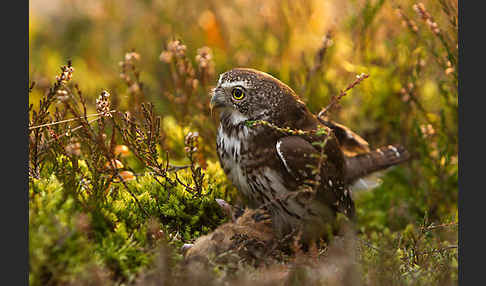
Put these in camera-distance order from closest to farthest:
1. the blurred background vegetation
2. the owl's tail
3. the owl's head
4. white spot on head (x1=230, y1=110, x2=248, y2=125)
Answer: the blurred background vegetation
the owl's head
white spot on head (x1=230, y1=110, x2=248, y2=125)
the owl's tail

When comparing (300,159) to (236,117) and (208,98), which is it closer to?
(236,117)

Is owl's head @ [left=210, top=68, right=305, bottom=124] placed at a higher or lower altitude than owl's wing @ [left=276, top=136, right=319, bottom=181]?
higher

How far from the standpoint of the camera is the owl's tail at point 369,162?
15.2 ft

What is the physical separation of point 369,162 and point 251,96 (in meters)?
1.53

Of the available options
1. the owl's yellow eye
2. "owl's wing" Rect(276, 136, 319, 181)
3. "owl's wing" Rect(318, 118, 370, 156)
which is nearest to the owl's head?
the owl's yellow eye

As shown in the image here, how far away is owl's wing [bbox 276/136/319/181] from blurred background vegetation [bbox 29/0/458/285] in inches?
26.2

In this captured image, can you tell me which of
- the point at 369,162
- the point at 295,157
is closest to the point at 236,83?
the point at 295,157

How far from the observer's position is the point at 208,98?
→ 5145mm

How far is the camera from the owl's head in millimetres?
3807

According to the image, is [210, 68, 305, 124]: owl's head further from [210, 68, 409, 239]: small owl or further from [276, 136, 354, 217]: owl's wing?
[276, 136, 354, 217]: owl's wing

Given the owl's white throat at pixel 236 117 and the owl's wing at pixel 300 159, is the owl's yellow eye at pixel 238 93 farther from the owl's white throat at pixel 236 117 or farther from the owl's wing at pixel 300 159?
the owl's wing at pixel 300 159

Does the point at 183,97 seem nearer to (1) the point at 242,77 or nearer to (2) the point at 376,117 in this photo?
(1) the point at 242,77

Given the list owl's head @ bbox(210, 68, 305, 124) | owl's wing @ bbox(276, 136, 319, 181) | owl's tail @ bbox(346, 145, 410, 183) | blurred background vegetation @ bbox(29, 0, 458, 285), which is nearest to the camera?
blurred background vegetation @ bbox(29, 0, 458, 285)

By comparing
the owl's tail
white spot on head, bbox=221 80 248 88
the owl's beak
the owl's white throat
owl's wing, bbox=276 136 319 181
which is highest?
white spot on head, bbox=221 80 248 88
